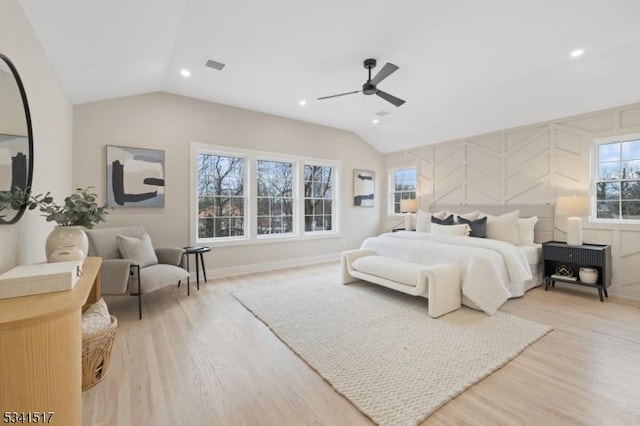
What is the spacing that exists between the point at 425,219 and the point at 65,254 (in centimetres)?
532

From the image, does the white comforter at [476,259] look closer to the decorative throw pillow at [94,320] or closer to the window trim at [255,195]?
the window trim at [255,195]

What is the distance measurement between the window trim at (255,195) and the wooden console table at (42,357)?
10.9ft

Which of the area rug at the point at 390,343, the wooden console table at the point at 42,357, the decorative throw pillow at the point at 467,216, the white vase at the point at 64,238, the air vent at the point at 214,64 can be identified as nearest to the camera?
the wooden console table at the point at 42,357

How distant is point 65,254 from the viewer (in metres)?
1.85

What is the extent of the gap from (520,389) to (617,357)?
1113 millimetres

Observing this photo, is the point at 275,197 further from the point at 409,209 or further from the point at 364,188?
the point at 409,209

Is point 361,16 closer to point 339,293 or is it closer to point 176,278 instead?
point 339,293

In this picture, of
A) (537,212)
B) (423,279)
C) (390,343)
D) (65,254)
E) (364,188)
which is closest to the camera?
(65,254)

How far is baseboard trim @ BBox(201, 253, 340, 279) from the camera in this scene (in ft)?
15.3

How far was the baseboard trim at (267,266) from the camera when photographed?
4660 millimetres

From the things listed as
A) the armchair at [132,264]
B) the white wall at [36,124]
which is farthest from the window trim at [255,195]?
the white wall at [36,124]

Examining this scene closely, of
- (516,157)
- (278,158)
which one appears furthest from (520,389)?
(278,158)

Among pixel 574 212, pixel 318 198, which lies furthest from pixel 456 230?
pixel 318 198

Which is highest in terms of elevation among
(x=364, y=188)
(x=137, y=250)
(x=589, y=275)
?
(x=364, y=188)
